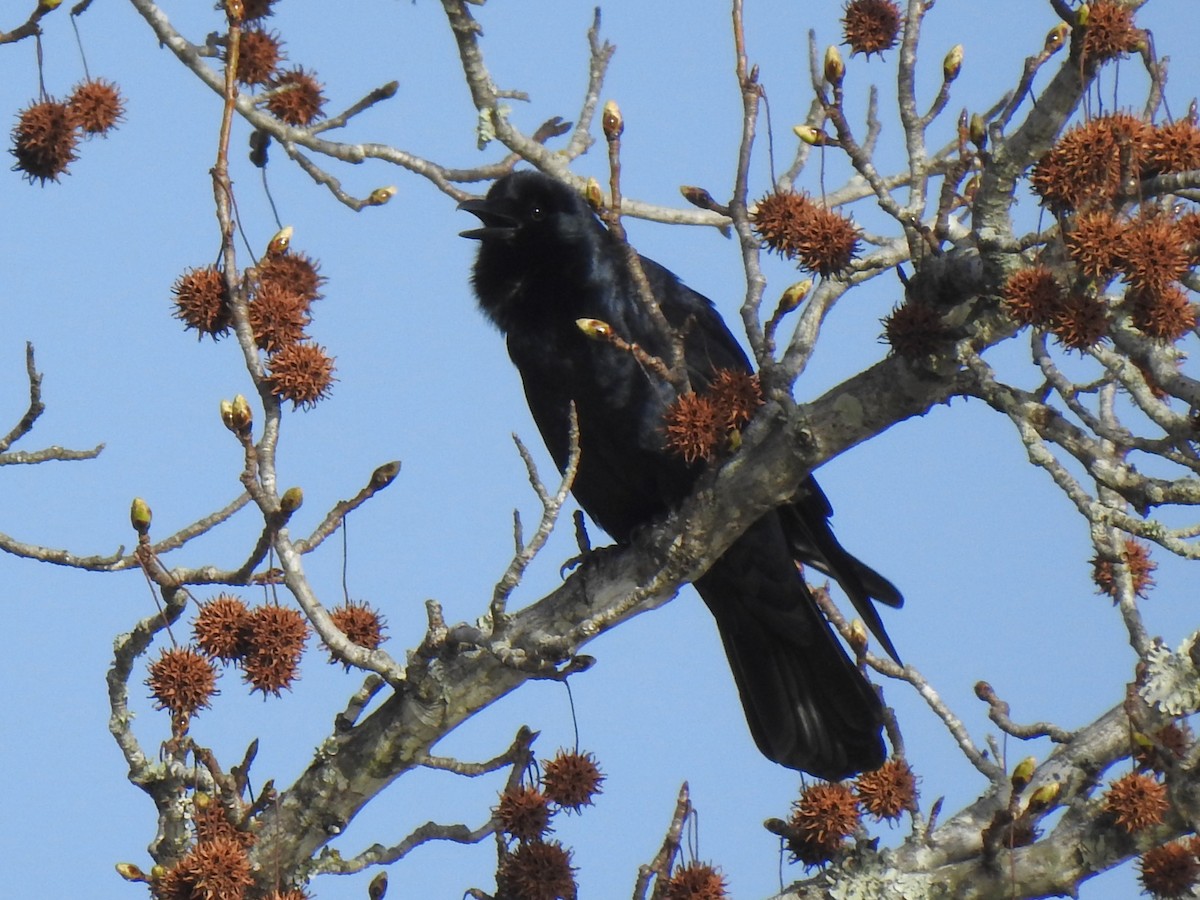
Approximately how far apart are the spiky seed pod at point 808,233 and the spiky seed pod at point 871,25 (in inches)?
19.8

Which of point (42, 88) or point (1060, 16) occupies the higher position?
point (42, 88)

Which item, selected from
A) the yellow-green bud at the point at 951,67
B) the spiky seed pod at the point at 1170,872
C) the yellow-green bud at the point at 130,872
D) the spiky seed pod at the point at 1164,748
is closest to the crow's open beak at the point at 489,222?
the yellow-green bud at the point at 951,67

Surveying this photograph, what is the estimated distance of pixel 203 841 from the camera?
3.58m

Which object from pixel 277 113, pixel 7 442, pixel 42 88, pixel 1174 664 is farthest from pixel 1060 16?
pixel 7 442

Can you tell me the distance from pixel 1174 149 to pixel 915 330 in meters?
0.65

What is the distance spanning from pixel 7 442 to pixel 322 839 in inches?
51.4

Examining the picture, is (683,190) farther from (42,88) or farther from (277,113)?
(42,88)

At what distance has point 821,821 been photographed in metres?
4.04

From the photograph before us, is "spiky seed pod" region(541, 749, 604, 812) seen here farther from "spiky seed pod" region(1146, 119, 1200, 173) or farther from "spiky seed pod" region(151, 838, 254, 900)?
"spiky seed pod" region(1146, 119, 1200, 173)

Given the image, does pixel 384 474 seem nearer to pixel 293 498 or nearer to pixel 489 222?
pixel 293 498

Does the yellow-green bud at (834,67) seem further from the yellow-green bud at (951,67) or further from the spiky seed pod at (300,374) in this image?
the spiky seed pod at (300,374)

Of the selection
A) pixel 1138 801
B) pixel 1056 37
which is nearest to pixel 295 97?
pixel 1056 37

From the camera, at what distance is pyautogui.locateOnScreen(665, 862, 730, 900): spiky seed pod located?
3.69 meters

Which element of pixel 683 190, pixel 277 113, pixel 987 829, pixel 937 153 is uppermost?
pixel 937 153
